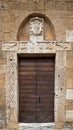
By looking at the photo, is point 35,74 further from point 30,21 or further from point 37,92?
point 30,21

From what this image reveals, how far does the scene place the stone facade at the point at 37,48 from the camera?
15.7 ft

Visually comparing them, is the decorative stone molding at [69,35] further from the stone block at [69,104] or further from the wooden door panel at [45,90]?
the stone block at [69,104]

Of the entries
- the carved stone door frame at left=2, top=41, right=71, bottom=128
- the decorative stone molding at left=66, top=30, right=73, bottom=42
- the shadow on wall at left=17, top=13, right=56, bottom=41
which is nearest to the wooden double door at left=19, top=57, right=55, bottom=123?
the carved stone door frame at left=2, top=41, right=71, bottom=128

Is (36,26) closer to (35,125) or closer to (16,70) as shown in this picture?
(16,70)

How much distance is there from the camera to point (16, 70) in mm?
4836

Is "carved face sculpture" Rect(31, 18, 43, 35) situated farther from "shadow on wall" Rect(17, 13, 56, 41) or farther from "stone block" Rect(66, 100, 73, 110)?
"stone block" Rect(66, 100, 73, 110)

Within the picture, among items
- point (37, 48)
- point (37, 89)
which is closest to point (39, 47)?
point (37, 48)

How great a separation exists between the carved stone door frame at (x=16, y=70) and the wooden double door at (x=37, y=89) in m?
0.22

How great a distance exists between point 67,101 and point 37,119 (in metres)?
0.84

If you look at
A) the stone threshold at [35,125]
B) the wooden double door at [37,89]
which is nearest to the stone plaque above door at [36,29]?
the wooden double door at [37,89]

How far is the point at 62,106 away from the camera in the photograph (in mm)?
4824

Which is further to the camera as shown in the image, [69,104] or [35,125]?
[35,125]

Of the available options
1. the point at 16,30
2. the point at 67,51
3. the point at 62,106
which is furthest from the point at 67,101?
the point at 16,30

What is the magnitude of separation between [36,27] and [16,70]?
3.46ft
